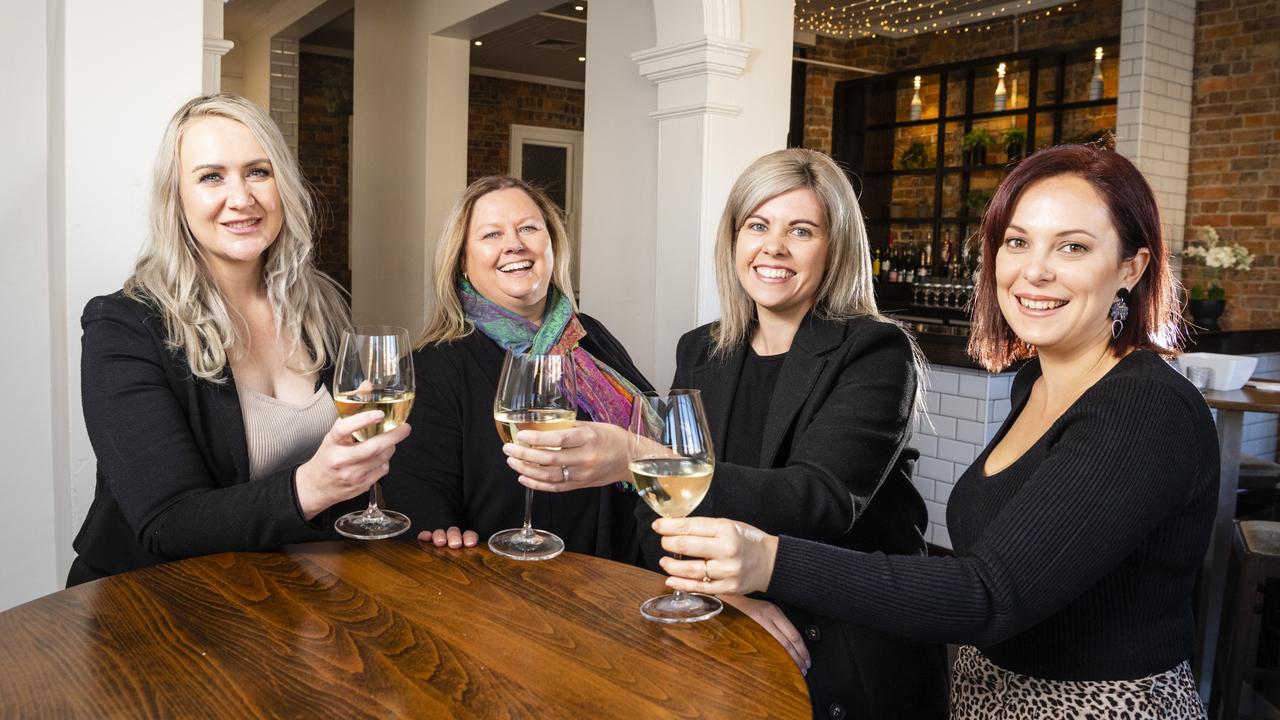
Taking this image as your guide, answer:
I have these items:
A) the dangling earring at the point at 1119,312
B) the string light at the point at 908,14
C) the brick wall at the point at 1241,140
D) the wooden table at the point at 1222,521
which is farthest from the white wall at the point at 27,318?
the brick wall at the point at 1241,140

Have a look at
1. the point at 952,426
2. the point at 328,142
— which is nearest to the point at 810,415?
the point at 952,426

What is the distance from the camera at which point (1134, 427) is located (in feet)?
3.76

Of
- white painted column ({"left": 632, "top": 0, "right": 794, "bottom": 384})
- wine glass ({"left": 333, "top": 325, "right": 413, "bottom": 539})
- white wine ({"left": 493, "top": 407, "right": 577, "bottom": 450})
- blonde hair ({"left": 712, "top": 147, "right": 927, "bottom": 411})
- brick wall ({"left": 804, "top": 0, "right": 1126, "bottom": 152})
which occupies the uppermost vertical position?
brick wall ({"left": 804, "top": 0, "right": 1126, "bottom": 152})

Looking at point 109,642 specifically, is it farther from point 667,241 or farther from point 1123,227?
point 667,241

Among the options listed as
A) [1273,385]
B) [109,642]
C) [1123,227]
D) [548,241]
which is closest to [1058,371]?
[1123,227]

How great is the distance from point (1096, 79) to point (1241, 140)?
3.70ft

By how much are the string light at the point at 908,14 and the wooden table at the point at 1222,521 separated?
4.80m

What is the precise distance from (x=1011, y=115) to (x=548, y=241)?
6139 mm

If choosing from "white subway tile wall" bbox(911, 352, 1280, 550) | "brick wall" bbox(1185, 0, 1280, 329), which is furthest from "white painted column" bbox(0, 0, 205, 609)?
"brick wall" bbox(1185, 0, 1280, 329)

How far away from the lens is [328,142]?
9.37m

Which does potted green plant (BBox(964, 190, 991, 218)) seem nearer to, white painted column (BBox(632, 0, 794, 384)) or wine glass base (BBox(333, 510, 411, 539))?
white painted column (BBox(632, 0, 794, 384))

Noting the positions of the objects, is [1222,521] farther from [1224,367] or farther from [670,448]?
[670,448]

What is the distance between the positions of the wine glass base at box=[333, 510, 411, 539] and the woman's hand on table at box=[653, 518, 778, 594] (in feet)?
1.69

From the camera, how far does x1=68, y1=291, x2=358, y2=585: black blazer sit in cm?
135
